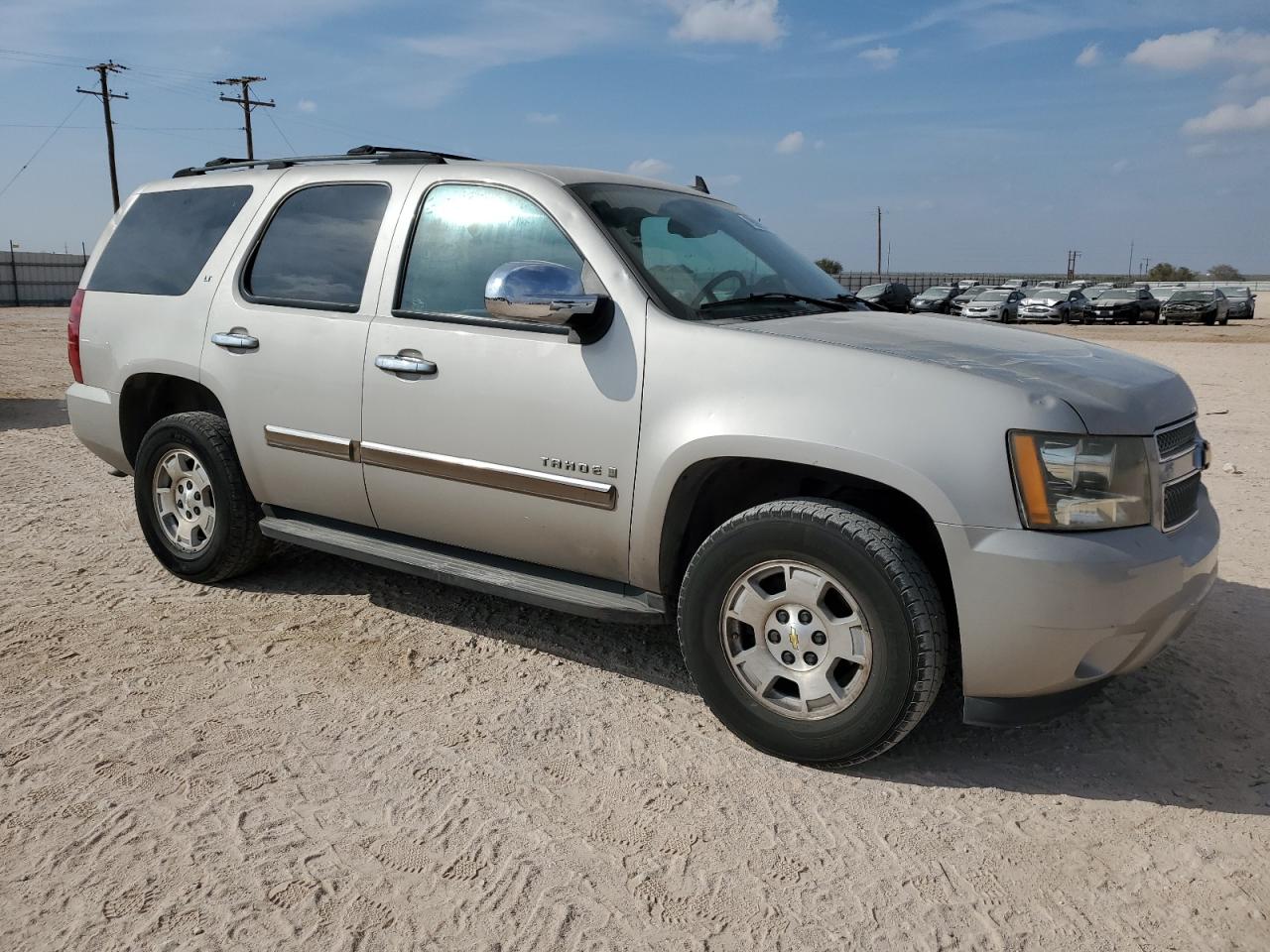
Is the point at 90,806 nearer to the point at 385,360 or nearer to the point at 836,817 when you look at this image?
the point at 385,360

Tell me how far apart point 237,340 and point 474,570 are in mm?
1521

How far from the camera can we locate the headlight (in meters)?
2.85

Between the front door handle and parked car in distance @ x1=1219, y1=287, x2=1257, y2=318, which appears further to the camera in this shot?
parked car in distance @ x1=1219, y1=287, x2=1257, y2=318

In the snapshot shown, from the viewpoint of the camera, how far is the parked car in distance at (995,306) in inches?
1441

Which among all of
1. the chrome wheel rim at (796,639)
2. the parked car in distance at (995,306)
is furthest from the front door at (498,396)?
the parked car in distance at (995,306)

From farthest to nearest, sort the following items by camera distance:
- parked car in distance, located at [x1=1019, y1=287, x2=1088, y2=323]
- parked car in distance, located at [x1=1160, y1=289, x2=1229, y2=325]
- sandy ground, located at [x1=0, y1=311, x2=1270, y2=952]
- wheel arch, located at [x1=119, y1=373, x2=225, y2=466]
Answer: parked car in distance, located at [x1=1160, y1=289, x2=1229, y2=325]
parked car in distance, located at [x1=1019, y1=287, x2=1088, y2=323]
wheel arch, located at [x1=119, y1=373, x2=225, y2=466]
sandy ground, located at [x1=0, y1=311, x2=1270, y2=952]

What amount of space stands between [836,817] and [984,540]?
894 millimetres

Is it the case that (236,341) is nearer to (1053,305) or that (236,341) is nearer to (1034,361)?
(1034,361)

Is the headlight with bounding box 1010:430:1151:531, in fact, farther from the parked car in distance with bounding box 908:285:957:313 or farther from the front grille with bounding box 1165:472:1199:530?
the parked car in distance with bounding box 908:285:957:313

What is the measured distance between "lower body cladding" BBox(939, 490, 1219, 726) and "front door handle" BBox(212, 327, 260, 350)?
9.68 ft

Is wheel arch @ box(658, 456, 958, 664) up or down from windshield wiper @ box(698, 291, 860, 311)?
down

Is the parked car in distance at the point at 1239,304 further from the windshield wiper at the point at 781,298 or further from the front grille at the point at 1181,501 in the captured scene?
the front grille at the point at 1181,501

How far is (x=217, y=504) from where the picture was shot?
470cm

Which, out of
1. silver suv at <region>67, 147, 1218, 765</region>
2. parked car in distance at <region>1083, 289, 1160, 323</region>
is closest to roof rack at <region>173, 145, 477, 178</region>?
silver suv at <region>67, 147, 1218, 765</region>
